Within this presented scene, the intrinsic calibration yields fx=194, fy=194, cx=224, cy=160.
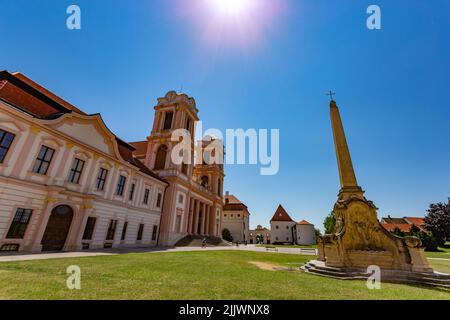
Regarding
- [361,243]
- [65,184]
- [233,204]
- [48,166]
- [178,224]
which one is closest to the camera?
[361,243]

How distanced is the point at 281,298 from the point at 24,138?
53.6 feet

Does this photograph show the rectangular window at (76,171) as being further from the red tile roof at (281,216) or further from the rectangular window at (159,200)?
the red tile roof at (281,216)

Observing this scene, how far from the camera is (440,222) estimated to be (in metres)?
42.2

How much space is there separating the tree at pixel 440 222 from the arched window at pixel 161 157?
57127 millimetres

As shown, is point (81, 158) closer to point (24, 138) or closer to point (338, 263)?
point (24, 138)

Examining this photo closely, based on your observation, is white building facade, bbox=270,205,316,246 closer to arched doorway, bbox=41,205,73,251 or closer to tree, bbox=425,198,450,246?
tree, bbox=425,198,450,246

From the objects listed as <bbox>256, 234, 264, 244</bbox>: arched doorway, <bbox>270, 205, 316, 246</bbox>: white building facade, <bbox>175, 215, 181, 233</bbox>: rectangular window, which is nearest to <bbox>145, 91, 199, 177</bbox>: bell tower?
<bbox>175, 215, 181, 233</bbox>: rectangular window

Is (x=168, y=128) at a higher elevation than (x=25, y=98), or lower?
higher

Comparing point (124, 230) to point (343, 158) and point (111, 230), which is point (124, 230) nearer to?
point (111, 230)

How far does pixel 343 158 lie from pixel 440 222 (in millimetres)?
51047

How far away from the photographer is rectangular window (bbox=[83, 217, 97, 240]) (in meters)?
16.1

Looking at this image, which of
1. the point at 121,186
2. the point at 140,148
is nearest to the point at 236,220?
the point at 140,148

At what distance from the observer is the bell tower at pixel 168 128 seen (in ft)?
101
